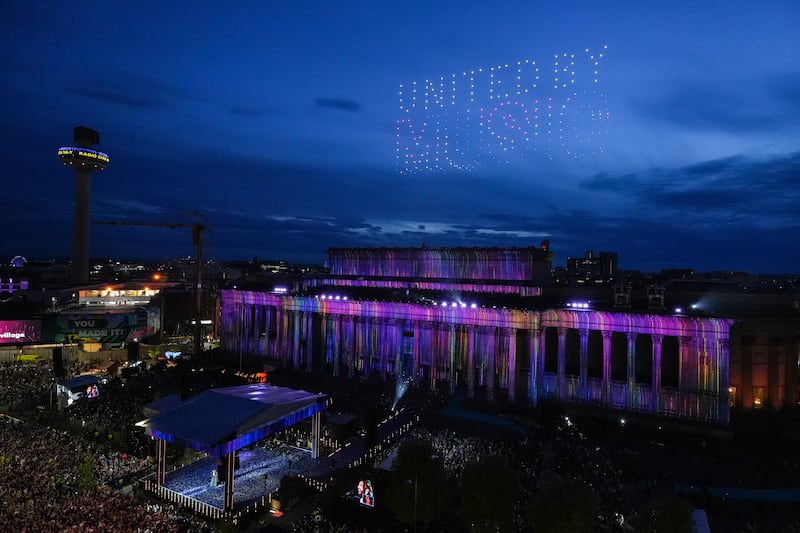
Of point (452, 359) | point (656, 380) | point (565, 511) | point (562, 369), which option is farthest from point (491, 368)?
point (565, 511)

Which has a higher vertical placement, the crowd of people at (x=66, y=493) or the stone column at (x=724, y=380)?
the stone column at (x=724, y=380)

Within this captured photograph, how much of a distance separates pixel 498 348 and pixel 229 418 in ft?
85.5

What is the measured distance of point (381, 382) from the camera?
48.9 m

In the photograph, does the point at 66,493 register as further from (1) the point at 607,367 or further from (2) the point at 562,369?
(1) the point at 607,367

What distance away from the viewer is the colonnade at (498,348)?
3838 centimetres

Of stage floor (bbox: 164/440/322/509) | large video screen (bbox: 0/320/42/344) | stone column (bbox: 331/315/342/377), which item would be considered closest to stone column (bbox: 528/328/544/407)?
stage floor (bbox: 164/440/322/509)

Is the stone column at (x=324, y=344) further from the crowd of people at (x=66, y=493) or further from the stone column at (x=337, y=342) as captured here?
the crowd of people at (x=66, y=493)

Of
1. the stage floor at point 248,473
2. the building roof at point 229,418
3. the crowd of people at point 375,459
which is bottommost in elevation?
the stage floor at point 248,473

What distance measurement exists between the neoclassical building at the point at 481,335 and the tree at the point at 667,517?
22146 mm

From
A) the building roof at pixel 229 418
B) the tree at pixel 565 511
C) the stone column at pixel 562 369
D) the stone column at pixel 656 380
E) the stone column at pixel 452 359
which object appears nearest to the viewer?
the tree at pixel 565 511

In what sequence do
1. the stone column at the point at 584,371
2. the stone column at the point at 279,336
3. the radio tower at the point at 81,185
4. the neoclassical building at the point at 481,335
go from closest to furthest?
the neoclassical building at the point at 481,335, the stone column at the point at 584,371, the stone column at the point at 279,336, the radio tower at the point at 81,185

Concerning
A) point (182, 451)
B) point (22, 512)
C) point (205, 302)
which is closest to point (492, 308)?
point (182, 451)

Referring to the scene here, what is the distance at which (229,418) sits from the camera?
28219 mm

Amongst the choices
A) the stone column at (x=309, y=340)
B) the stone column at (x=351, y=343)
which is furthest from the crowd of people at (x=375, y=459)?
the stone column at (x=309, y=340)
